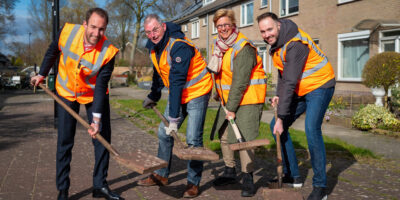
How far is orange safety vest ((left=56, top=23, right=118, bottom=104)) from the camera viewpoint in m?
3.74

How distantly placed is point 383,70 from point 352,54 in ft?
20.5

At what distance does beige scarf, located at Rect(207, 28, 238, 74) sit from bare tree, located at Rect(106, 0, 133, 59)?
3214 centimetres

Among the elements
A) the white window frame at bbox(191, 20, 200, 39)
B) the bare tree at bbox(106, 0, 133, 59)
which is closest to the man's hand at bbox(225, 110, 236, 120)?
the white window frame at bbox(191, 20, 200, 39)

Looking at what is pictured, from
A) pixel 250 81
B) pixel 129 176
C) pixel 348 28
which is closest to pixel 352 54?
pixel 348 28

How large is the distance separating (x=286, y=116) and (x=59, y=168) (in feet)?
7.67

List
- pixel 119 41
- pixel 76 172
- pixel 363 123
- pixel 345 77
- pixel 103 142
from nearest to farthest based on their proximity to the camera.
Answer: pixel 103 142 → pixel 76 172 → pixel 363 123 → pixel 345 77 → pixel 119 41

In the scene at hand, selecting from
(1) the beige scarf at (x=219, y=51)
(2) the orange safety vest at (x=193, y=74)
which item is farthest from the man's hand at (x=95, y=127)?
(1) the beige scarf at (x=219, y=51)

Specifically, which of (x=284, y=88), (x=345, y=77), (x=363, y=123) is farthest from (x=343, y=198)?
(x=345, y=77)

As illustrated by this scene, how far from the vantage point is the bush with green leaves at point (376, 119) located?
7926 mm

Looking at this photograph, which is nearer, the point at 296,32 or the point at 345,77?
the point at 296,32

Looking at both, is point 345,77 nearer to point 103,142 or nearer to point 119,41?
point 103,142

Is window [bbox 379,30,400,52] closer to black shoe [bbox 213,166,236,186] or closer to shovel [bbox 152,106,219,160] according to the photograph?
black shoe [bbox 213,166,236,186]

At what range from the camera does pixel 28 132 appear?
27.1ft

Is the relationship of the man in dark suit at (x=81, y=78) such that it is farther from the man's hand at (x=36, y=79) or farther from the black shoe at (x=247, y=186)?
the black shoe at (x=247, y=186)
